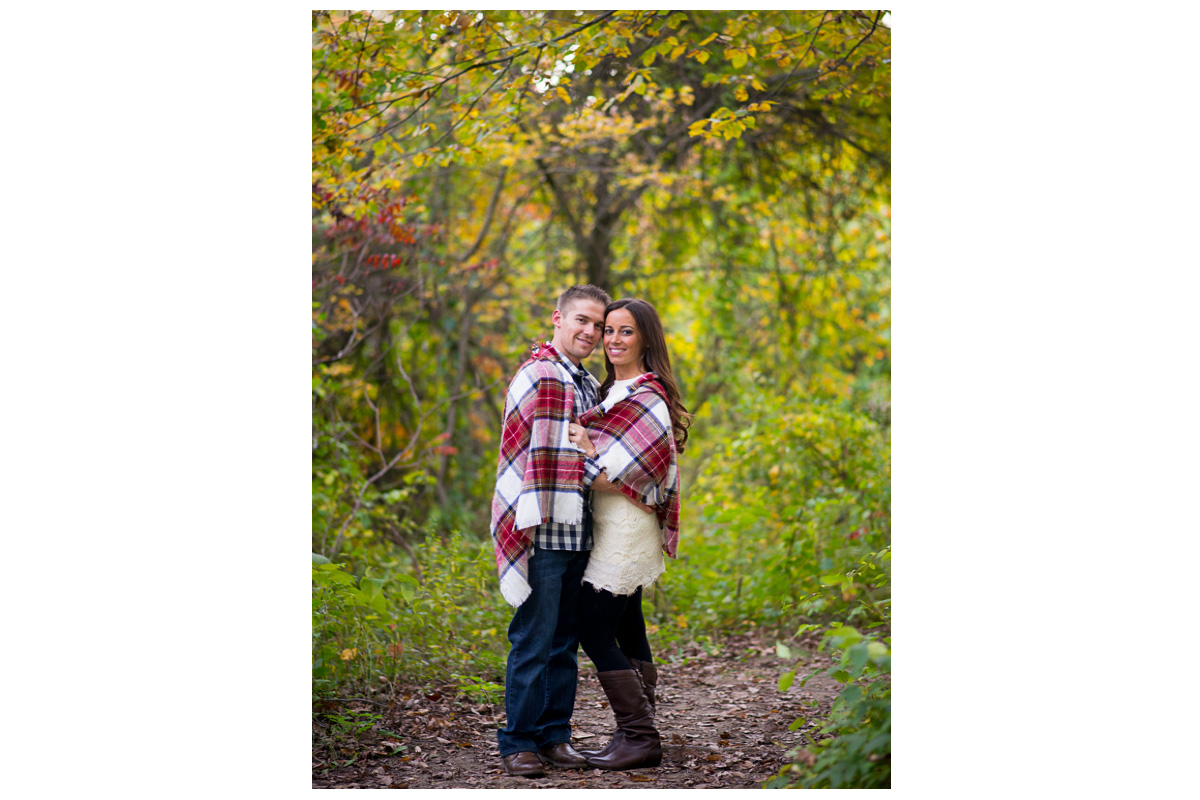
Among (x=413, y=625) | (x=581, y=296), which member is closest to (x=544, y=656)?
(x=581, y=296)

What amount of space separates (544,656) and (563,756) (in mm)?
328

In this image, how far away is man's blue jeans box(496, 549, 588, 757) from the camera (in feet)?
8.79

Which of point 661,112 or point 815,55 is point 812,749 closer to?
point 815,55

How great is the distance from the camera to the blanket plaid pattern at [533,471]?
2633 mm

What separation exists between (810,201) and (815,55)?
10.5ft

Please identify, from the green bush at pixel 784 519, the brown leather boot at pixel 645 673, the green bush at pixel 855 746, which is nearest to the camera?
the green bush at pixel 855 746

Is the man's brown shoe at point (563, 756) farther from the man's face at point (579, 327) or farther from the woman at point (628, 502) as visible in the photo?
the man's face at point (579, 327)

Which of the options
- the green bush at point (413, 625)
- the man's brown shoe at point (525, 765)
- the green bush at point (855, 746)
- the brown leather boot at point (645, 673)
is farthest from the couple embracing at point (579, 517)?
the green bush at point (413, 625)

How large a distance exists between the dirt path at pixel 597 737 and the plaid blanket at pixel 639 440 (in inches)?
27.2

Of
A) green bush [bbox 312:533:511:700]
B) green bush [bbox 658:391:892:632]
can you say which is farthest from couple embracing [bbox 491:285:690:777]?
green bush [bbox 658:391:892:632]

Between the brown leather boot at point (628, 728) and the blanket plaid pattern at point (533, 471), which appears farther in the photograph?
the brown leather boot at point (628, 728)

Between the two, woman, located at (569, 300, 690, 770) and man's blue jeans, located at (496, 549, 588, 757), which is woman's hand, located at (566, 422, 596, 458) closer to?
woman, located at (569, 300, 690, 770)

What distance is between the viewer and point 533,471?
263cm

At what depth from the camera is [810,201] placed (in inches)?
269
